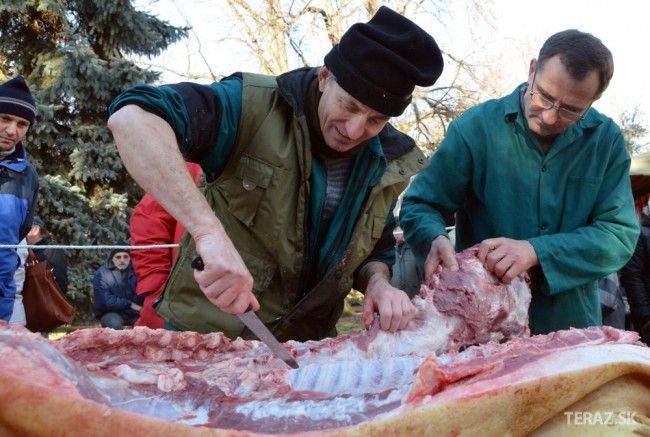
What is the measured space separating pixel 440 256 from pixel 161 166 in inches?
45.9

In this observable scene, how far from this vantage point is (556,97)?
254cm

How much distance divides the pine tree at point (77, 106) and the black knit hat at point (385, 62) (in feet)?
27.8

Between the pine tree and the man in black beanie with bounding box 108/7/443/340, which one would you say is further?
the pine tree

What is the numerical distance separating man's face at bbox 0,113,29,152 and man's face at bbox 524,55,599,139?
11.1 ft

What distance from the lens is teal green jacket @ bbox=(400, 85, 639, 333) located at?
2.64 meters

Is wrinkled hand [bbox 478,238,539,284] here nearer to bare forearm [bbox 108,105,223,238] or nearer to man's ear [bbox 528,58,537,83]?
man's ear [bbox 528,58,537,83]

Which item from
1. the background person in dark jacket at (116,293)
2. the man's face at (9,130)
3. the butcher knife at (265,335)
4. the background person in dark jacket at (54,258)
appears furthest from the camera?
the background person in dark jacket at (116,293)

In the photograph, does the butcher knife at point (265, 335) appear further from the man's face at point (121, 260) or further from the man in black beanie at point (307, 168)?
the man's face at point (121, 260)

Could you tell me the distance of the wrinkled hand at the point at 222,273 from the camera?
1.77 m

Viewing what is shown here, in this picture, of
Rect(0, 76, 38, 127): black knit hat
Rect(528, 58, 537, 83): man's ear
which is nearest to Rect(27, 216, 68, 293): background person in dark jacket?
Rect(0, 76, 38, 127): black knit hat

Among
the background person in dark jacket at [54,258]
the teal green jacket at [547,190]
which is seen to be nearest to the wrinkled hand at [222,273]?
the teal green jacket at [547,190]

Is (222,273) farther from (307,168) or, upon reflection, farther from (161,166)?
(307,168)

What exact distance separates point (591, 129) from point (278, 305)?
58.3 inches

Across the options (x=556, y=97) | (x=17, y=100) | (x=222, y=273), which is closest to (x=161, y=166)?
(x=222, y=273)
